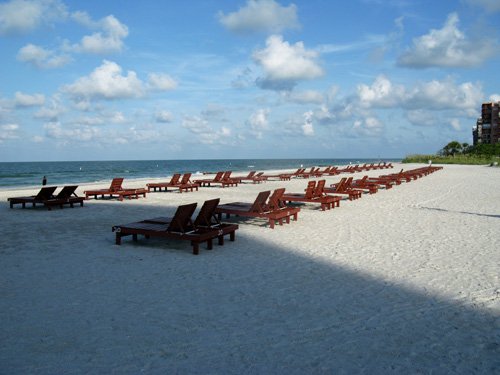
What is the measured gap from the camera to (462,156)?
227 feet

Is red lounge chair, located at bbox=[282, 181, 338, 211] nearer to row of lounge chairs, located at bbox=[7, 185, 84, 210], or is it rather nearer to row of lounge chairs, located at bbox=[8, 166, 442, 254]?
row of lounge chairs, located at bbox=[8, 166, 442, 254]

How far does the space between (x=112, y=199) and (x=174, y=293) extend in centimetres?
1178

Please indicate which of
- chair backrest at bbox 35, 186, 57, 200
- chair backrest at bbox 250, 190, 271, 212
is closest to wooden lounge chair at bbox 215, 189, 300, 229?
chair backrest at bbox 250, 190, 271, 212

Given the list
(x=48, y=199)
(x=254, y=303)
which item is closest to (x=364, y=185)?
(x=48, y=199)

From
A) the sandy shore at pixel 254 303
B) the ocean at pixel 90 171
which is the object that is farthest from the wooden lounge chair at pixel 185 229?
the ocean at pixel 90 171

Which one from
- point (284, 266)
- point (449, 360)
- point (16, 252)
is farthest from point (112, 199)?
point (449, 360)

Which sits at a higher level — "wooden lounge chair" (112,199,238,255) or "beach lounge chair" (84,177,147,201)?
"beach lounge chair" (84,177,147,201)

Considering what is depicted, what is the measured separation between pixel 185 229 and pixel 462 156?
2770 inches

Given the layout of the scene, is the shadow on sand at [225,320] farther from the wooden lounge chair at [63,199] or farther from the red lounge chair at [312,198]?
the wooden lounge chair at [63,199]

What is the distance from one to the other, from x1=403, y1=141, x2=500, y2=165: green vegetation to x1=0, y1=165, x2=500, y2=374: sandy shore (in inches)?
2127

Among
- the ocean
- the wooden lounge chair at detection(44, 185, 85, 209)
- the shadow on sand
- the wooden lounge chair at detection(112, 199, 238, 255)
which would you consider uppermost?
the ocean

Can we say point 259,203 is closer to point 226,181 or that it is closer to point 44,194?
point 44,194

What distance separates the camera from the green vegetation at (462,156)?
60.3 meters

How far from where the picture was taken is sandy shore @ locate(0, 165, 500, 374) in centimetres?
351
